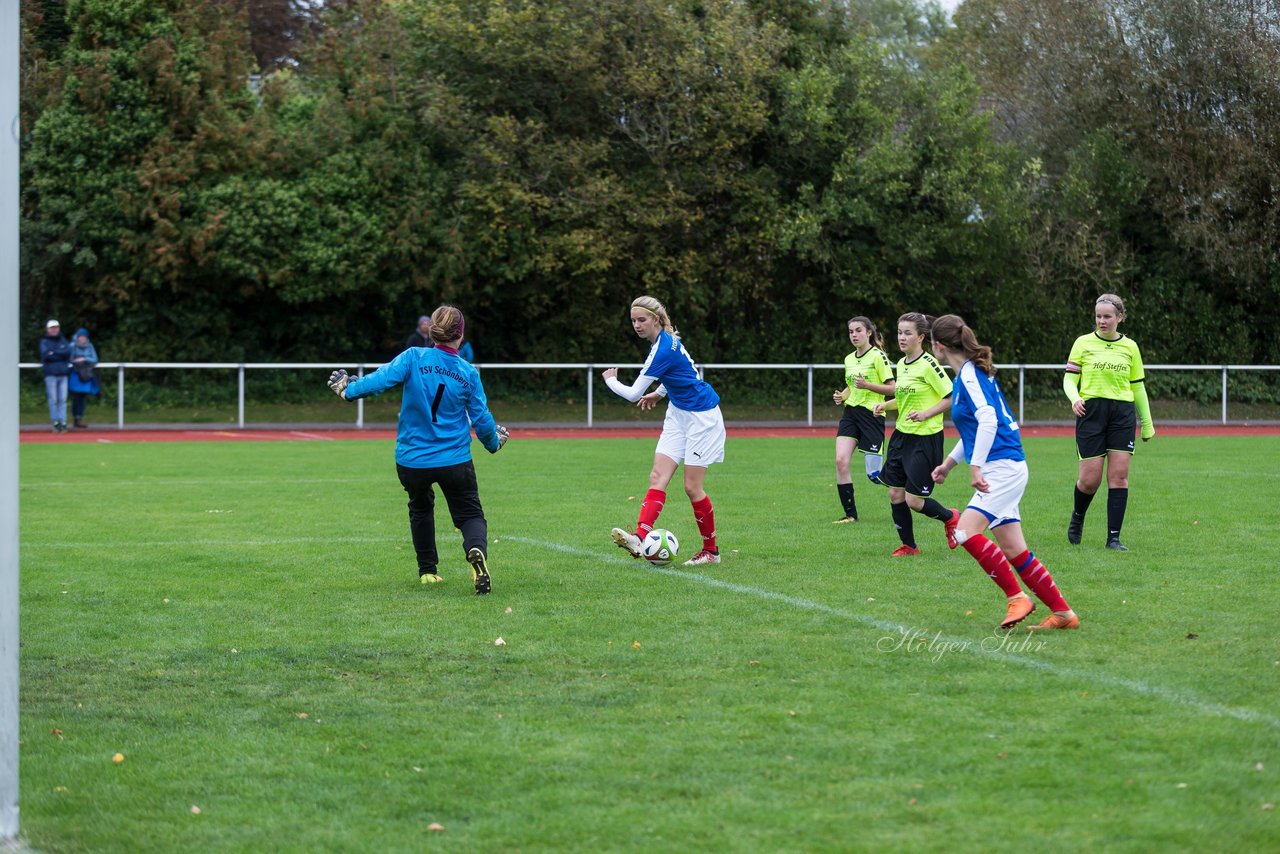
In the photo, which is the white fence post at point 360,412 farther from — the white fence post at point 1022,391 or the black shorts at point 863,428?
the black shorts at point 863,428

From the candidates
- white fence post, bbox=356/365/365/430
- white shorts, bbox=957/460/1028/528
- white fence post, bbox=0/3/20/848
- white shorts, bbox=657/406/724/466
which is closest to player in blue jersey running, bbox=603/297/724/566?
white shorts, bbox=657/406/724/466

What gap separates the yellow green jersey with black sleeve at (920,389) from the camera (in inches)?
436

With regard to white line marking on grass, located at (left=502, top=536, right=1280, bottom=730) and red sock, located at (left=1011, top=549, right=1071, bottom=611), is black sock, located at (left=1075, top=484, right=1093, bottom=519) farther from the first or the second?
red sock, located at (left=1011, top=549, right=1071, bottom=611)

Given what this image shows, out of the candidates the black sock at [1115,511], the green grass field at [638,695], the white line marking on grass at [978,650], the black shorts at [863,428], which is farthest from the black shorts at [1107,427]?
the white line marking on grass at [978,650]

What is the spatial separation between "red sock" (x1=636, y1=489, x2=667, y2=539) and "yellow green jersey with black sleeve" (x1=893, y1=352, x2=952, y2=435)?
1994 mm

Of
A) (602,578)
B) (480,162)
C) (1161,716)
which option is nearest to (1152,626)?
(1161,716)

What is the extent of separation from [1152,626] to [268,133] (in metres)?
27.0

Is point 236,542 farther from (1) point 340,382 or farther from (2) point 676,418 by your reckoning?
(2) point 676,418

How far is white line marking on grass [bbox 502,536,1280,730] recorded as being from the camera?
587 centimetres

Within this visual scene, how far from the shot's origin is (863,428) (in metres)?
13.2

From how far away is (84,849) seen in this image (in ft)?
14.4

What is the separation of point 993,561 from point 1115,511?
3866 mm

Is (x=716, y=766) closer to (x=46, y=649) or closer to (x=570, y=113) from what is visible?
(x=46, y=649)

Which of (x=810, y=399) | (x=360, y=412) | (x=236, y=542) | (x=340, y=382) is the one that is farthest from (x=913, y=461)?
(x=810, y=399)
